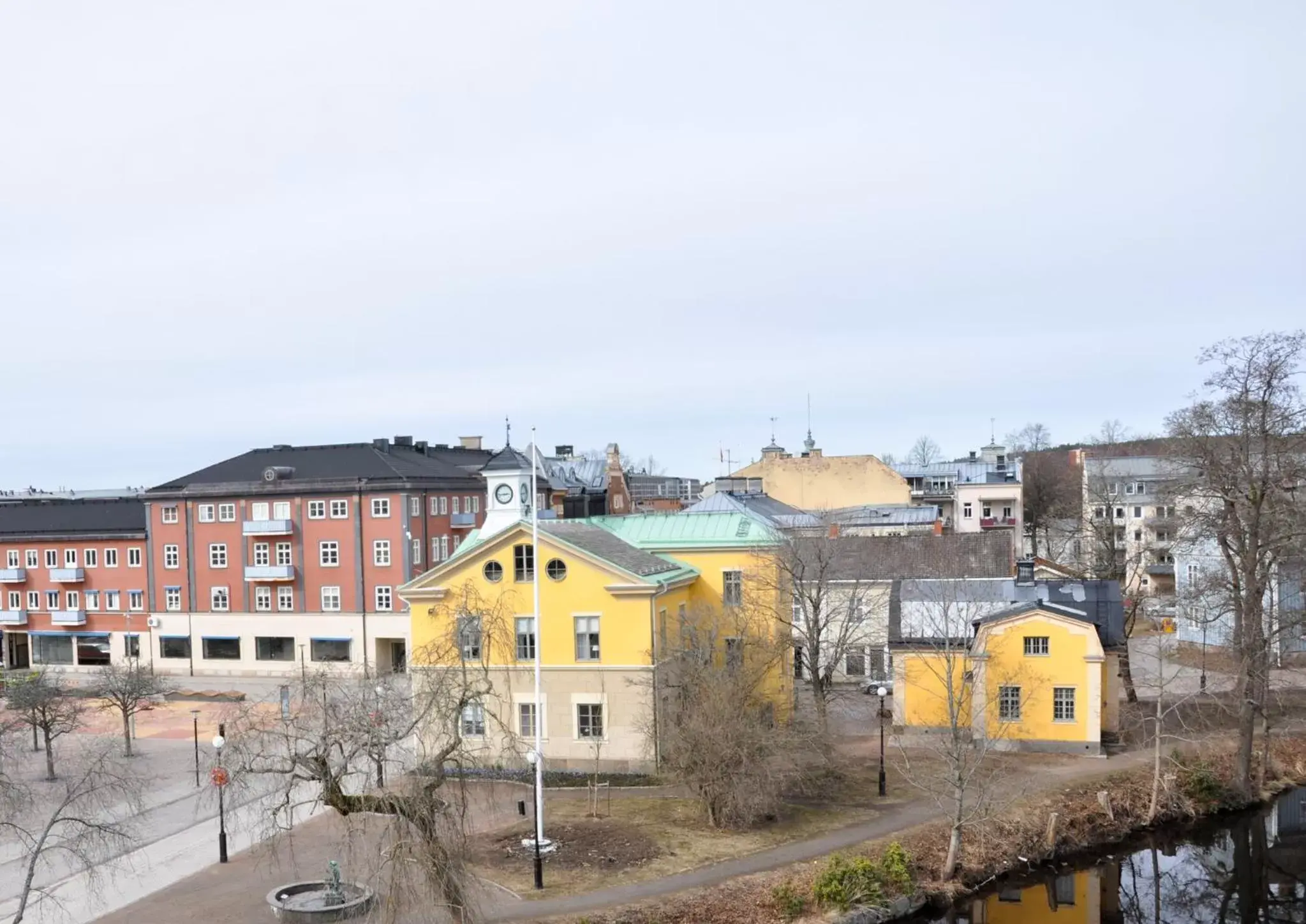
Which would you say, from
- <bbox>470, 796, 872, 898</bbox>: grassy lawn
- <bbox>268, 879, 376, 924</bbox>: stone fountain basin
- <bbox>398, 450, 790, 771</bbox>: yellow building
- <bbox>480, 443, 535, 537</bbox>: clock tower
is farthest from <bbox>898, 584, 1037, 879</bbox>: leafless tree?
<bbox>480, 443, 535, 537</bbox>: clock tower

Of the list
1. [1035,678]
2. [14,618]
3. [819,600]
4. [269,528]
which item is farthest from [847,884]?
[14,618]

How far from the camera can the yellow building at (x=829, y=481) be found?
6725 centimetres

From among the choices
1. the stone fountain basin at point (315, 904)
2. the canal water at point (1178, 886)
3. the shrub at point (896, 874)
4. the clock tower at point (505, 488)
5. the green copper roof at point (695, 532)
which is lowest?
the canal water at point (1178, 886)

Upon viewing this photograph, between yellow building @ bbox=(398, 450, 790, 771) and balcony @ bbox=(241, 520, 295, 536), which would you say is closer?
yellow building @ bbox=(398, 450, 790, 771)

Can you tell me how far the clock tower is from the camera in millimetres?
36312

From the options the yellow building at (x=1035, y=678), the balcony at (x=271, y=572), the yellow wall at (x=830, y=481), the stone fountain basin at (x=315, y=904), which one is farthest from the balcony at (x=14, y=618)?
the yellow building at (x=1035, y=678)

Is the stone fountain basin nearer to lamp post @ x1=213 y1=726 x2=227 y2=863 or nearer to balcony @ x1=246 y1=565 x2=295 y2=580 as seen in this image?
lamp post @ x1=213 y1=726 x2=227 y2=863

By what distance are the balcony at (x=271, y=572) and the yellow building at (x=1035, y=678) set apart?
31.7m

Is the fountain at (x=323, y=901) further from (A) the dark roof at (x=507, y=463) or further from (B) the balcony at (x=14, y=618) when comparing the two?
(B) the balcony at (x=14, y=618)

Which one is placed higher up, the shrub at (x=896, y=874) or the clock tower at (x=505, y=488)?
the clock tower at (x=505, y=488)

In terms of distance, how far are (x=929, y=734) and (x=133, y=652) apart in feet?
133

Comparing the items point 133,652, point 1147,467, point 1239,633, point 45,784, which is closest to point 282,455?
point 133,652

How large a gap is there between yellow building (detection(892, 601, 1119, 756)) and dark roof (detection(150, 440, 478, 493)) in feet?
94.7

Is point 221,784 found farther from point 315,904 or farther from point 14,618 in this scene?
point 14,618
